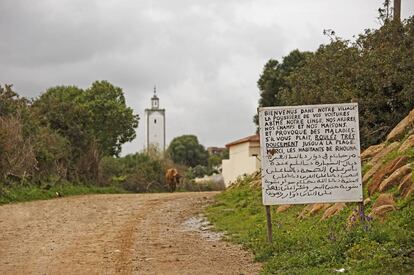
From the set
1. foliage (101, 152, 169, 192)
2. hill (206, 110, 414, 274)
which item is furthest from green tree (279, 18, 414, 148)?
foliage (101, 152, 169, 192)

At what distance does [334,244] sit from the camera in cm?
991

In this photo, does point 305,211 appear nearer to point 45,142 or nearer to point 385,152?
point 385,152

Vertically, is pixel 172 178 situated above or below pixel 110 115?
below

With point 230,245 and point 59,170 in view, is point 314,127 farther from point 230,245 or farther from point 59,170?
point 59,170

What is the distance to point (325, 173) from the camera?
11391mm

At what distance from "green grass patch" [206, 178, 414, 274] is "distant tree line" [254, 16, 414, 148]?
6255 mm

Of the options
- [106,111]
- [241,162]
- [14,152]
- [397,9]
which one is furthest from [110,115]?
[397,9]

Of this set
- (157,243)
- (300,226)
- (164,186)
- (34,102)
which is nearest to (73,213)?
(157,243)

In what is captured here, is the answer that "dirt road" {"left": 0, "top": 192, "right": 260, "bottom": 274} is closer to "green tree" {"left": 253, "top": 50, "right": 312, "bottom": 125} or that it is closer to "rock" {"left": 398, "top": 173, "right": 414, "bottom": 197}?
"rock" {"left": 398, "top": 173, "right": 414, "bottom": 197}

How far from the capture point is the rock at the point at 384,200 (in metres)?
11.4

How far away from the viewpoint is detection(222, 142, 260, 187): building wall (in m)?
40.0

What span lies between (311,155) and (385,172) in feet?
8.33

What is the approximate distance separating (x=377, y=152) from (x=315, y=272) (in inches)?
331

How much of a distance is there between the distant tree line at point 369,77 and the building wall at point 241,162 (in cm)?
1380
